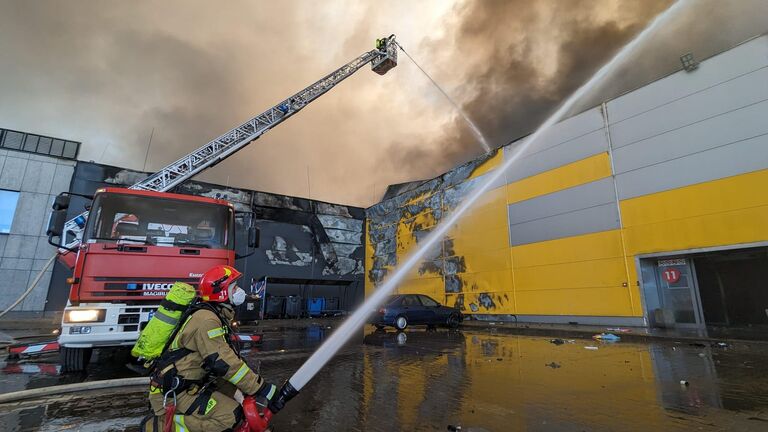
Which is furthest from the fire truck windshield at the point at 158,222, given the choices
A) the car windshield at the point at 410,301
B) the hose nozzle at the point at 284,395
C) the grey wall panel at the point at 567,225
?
the grey wall panel at the point at 567,225

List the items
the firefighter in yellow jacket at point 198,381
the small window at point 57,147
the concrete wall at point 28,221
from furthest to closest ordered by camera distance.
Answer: the small window at point 57,147
the concrete wall at point 28,221
the firefighter in yellow jacket at point 198,381

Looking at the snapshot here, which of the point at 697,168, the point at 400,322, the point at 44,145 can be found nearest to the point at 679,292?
the point at 697,168

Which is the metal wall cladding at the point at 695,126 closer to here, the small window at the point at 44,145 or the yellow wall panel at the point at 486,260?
the yellow wall panel at the point at 486,260

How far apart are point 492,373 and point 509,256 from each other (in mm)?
11473

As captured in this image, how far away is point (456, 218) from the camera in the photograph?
19.6m

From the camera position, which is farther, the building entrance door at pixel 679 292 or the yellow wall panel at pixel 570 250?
the yellow wall panel at pixel 570 250

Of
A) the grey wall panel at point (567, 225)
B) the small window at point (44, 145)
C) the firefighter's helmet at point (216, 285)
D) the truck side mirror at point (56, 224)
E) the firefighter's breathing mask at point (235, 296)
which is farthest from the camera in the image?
the small window at point (44, 145)

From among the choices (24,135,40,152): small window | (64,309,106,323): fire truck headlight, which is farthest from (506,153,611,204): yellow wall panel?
(24,135,40,152): small window

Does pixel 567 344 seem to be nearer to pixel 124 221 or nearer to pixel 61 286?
pixel 124 221

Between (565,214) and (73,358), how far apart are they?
1563 centimetres

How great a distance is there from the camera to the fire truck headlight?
5.46 meters

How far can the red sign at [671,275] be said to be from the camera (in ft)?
39.7

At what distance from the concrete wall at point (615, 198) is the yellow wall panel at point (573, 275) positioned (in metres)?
0.04

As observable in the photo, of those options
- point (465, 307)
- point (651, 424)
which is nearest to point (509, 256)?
point (465, 307)
